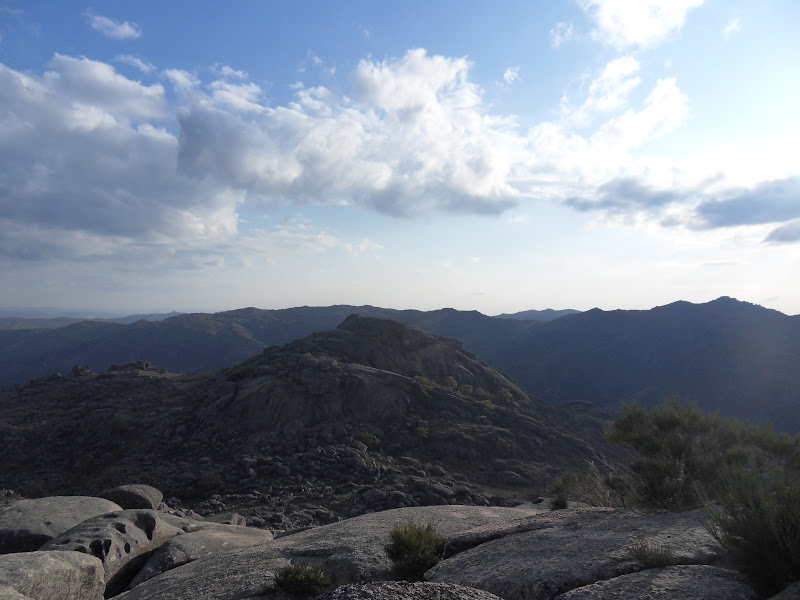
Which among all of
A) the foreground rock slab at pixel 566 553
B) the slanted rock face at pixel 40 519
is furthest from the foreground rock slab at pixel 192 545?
the foreground rock slab at pixel 566 553

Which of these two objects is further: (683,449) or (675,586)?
(683,449)

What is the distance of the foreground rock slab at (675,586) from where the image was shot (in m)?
4.57

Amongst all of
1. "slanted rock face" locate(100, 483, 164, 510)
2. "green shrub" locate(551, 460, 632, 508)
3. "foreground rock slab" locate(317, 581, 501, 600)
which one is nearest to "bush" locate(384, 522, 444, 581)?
"foreground rock slab" locate(317, 581, 501, 600)

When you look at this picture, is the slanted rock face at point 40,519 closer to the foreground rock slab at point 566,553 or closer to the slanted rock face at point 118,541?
the slanted rock face at point 118,541

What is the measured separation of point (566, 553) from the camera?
6348 millimetres

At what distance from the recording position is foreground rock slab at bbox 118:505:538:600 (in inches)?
272

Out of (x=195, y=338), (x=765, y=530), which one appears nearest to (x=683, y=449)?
(x=765, y=530)

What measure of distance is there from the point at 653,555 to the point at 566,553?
3.86 feet

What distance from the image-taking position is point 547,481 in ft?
86.1

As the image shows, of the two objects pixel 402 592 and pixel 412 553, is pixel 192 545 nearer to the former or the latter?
pixel 412 553

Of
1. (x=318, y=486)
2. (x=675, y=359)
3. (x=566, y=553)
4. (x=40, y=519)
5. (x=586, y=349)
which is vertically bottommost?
(x=318, y=486)

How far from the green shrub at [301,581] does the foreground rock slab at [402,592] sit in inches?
86.9

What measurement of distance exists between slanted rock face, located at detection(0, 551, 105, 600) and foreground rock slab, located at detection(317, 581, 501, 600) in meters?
4.45

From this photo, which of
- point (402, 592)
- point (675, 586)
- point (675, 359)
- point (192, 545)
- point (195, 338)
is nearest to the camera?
point (402, 592)
